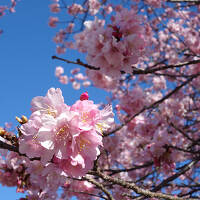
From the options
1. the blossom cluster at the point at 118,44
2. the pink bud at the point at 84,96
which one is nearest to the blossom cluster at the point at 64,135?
the pink bud at the point at 84,96

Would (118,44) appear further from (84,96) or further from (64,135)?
(64,135)

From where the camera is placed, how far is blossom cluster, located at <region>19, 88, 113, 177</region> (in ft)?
3.98

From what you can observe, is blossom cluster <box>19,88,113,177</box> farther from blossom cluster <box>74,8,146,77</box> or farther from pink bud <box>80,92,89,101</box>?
blossom cluster <box>74,8,146,77</box>

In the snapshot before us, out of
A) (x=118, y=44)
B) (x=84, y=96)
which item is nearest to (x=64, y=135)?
(x=84, y=96)

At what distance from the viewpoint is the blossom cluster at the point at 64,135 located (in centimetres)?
121

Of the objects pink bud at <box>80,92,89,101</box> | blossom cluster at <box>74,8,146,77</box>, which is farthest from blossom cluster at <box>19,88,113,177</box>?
blossom cluster at <box>74,8,146,77</box>

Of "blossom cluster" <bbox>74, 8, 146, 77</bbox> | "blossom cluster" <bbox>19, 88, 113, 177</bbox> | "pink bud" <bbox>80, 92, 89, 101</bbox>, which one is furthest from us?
"blossom cluster" <bbox>74, 8, 146, 77</bbox>

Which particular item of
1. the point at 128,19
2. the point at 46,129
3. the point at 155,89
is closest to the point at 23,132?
the point at 46,129

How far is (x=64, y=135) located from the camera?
1.30 m

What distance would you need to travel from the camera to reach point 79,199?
4324 millimetres

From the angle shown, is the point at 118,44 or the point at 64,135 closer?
the point at 64,135

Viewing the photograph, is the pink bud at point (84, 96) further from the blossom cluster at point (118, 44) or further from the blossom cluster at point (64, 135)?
the blossom cluster at point (118, 44)

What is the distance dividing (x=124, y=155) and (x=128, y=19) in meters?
7.17

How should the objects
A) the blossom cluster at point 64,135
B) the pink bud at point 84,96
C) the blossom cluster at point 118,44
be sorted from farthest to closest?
the blossom cluster at point 118,44
the pink bud at point 84,96
the blossom cluster at point 64,135
